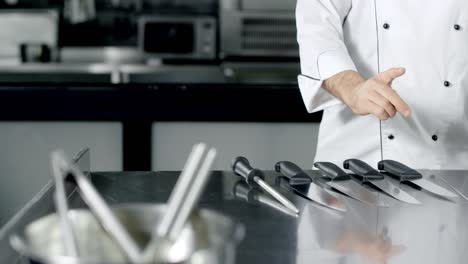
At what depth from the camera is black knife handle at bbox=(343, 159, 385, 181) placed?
4.91 ft

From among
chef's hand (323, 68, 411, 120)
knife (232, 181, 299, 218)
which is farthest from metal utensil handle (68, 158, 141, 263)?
chef's hand (323, 68, 411, 120)

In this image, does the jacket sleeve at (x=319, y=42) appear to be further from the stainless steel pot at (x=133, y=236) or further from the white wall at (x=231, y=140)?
the stainless steel pot at (x=133, y=236)

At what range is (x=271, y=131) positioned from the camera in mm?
2750

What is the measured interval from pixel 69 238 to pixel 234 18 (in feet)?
11.8

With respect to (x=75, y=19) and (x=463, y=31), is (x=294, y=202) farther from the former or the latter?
(x=75, y=19)

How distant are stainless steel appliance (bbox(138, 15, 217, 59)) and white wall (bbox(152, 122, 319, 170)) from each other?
1562mm

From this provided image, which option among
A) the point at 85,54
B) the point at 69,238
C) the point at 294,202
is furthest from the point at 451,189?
the point at 85,54

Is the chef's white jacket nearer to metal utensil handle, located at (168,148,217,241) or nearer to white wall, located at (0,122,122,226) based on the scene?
white wall, located at (0,122,122,226)

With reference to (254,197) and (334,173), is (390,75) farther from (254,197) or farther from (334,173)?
(254,197)

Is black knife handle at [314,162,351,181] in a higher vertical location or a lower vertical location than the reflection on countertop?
higher

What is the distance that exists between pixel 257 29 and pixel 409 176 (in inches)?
111

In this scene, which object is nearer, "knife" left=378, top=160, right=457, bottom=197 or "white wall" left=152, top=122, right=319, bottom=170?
"knife" left=378, top=160, right=457, bottom=197

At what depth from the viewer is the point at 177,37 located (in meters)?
4.26

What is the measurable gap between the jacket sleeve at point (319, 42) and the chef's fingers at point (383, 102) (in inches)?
12.1
